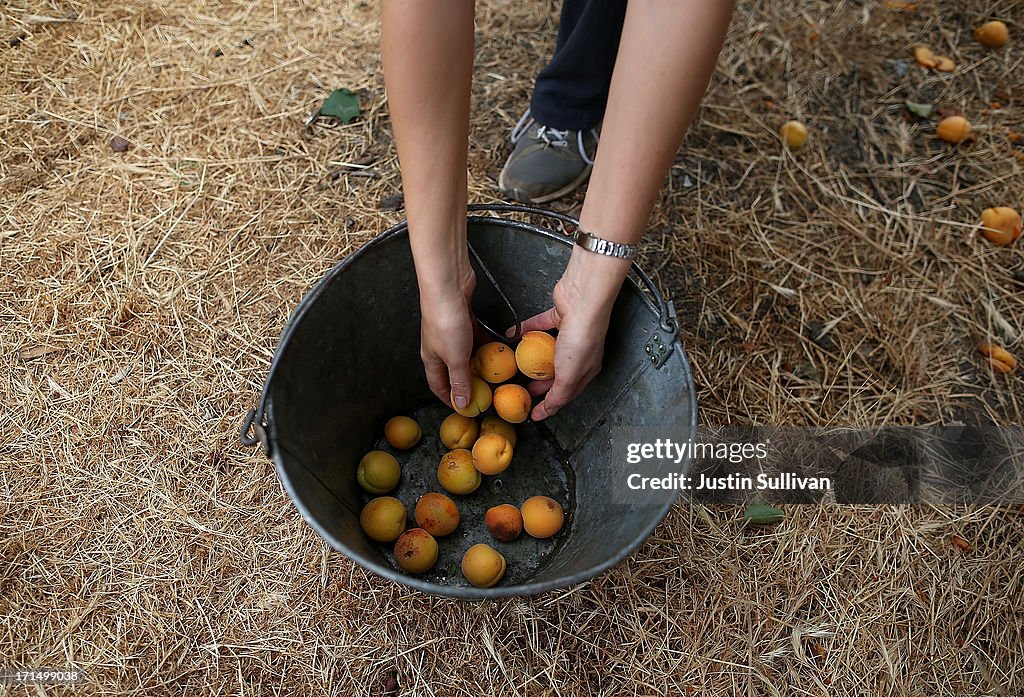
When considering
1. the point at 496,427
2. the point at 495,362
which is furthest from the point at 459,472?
the point at 495,362

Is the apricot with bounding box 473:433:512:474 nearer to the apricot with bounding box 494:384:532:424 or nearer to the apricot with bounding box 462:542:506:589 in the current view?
the apricot with bounding box 494:384:532:424

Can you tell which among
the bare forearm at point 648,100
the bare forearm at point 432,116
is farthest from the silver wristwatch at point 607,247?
the bare forearm at point 432,116

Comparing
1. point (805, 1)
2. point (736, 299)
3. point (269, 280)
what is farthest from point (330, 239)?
point (805, 1)

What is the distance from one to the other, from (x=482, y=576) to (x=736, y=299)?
1335mm

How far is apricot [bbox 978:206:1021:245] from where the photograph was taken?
265 centimetres

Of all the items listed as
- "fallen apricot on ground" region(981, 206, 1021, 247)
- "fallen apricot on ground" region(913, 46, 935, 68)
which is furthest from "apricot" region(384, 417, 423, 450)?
"fallen apricot on ground" region(913, 46, 935, 68)

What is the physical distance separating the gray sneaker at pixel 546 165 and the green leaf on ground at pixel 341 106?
2.12ft

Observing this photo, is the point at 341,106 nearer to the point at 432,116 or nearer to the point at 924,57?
the point at 432,116

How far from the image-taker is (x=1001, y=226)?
266cm

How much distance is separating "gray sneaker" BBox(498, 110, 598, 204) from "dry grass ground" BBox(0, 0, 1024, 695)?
13cm

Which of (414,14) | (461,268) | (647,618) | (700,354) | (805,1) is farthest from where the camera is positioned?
(805,1)

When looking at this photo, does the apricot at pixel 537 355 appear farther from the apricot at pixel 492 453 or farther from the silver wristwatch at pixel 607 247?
the silver wristwatch at pixel 607 247

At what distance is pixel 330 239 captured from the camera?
2.40 meters

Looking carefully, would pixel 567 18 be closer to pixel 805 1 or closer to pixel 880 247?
pixel 880 247
